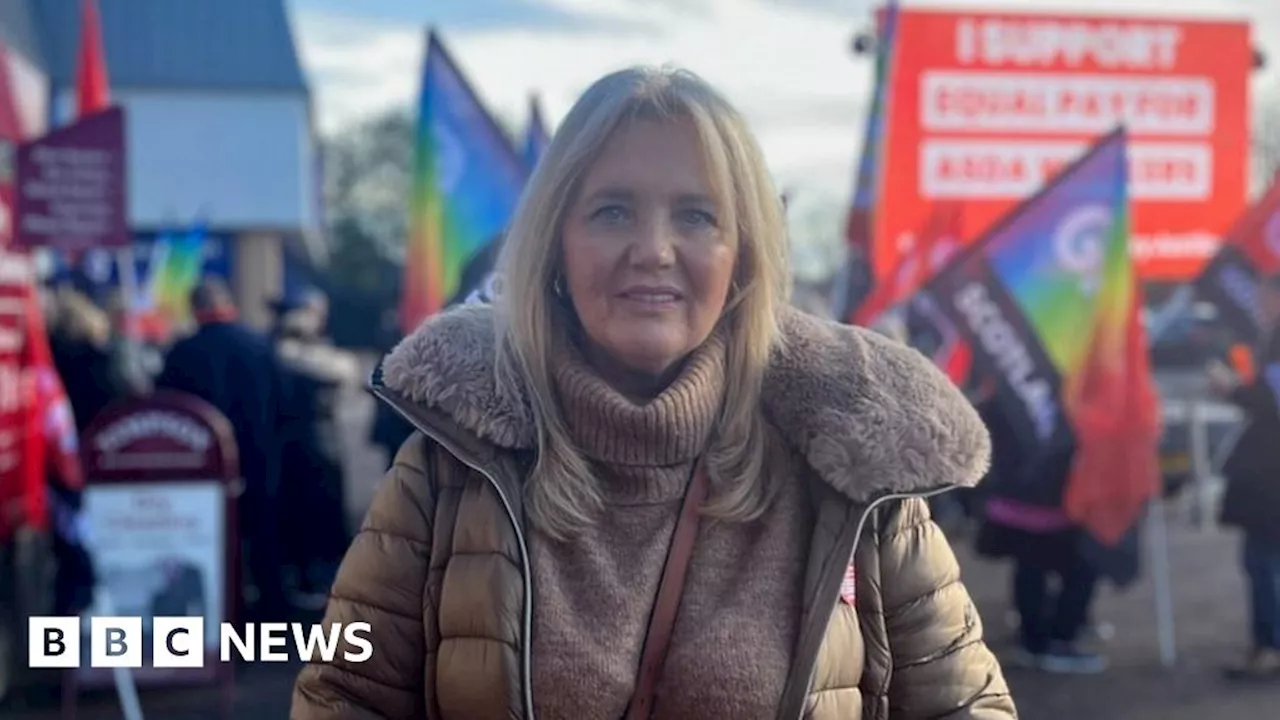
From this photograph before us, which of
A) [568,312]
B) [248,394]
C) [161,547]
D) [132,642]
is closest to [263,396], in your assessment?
[248,394]

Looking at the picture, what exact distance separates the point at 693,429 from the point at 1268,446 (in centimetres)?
601

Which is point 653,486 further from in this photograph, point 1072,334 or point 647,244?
point 1072,334

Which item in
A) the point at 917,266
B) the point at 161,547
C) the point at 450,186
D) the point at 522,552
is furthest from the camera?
the point at 917,266

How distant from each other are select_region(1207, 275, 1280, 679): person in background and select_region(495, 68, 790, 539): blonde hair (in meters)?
5.86

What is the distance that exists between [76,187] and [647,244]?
18.6ft

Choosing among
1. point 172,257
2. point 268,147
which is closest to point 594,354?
point 172,257

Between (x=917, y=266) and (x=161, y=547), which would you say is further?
(x=917, y=266)

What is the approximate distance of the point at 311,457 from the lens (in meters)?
8.25

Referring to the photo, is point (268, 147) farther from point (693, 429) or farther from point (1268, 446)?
point (693, 429)

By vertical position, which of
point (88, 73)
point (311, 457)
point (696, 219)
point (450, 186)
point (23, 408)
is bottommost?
point (311, 457)

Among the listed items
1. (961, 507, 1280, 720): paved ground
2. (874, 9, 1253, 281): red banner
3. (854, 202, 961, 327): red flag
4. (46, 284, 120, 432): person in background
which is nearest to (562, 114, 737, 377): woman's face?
(961, 507, 1280, 720): paved ground

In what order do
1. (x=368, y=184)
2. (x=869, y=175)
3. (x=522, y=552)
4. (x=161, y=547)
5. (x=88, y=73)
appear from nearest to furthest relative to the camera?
(x=522, y=552), (x=161, y=547), (x=88, y=73), (x=869, y=175), (x=368, y=184)

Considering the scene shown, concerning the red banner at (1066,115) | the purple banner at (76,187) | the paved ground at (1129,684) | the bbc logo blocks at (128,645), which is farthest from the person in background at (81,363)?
the red banner at (1066,115)

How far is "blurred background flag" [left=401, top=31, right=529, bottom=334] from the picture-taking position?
6422 millimetres
